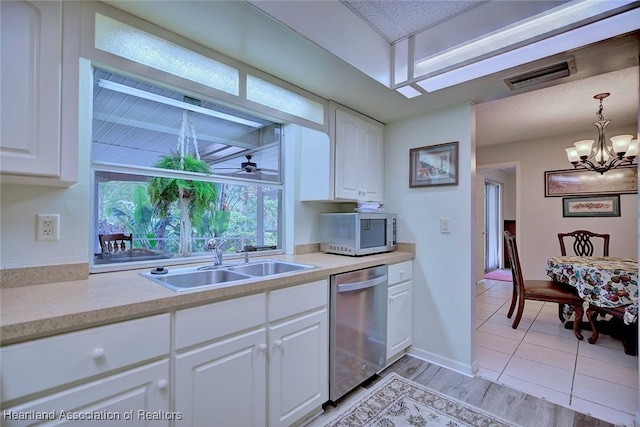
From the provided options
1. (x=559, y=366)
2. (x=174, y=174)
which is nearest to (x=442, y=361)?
(x=559, y=366)

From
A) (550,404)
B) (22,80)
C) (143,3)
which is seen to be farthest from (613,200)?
(22,80)

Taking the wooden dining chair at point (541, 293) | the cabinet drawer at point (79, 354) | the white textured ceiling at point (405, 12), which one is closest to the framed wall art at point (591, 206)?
the wooden dining chair at point (541, 293)

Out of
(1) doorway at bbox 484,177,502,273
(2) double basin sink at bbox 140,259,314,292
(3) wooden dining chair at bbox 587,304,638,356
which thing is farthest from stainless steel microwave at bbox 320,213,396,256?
(1) doorway at bbox 484,177,502,273

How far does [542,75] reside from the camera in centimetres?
185

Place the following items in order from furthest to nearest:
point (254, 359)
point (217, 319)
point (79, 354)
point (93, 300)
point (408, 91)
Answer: point (408, 91) → point (254, 359) → point (217, 319) → point (93, 300) → point (79, 354)

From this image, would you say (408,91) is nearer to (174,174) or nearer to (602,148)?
(174,174)

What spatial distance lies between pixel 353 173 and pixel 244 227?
3.33 ft

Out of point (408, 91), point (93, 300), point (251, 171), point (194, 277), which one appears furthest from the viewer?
point (251, 171)

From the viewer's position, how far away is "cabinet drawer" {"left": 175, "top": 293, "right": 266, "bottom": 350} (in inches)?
47.3

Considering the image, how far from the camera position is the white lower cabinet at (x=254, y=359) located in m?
1.22

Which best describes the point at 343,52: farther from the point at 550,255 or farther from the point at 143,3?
the point at 550,255

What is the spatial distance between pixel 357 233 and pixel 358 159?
691mm

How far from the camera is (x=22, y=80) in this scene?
1082 millimetres

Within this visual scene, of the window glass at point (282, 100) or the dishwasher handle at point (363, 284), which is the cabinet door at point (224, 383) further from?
the window glass at point (282, 100)
